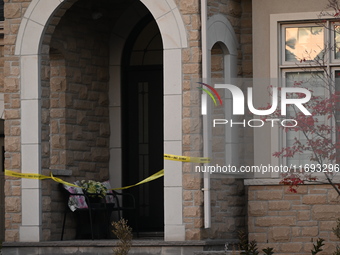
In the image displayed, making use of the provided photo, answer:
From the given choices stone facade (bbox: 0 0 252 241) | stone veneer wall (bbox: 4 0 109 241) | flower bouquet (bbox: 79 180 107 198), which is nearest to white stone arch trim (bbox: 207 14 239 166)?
stone facade (bbox: 0 0 252 241)

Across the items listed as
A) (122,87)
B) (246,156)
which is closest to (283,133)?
(246,156)

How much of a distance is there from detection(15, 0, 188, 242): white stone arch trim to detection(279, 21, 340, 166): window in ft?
5.70

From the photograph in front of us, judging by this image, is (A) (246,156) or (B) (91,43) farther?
(B) (91,43)

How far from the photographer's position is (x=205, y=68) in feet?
47.6

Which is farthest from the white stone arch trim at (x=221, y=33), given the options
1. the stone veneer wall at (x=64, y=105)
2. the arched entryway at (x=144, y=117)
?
the stone veneer wall at (x=64, y=105)

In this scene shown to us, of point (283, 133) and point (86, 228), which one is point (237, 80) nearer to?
point (283, 133)

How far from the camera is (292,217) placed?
15.0 metres

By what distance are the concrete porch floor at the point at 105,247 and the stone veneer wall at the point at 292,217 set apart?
21.0 inches

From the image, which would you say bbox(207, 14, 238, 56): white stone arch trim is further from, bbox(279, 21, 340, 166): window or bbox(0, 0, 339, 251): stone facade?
bbox(279, 21, 340, 166): window

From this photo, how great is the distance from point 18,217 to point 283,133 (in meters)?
4.10

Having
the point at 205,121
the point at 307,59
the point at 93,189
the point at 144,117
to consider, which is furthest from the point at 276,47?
the point at 93,189

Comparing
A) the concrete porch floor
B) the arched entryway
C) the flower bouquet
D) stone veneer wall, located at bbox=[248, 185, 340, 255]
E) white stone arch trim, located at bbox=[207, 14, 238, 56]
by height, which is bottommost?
the concrete porch floor

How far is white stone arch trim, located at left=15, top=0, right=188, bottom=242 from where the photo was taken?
14523 mm

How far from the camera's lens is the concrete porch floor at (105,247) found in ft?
46.7
